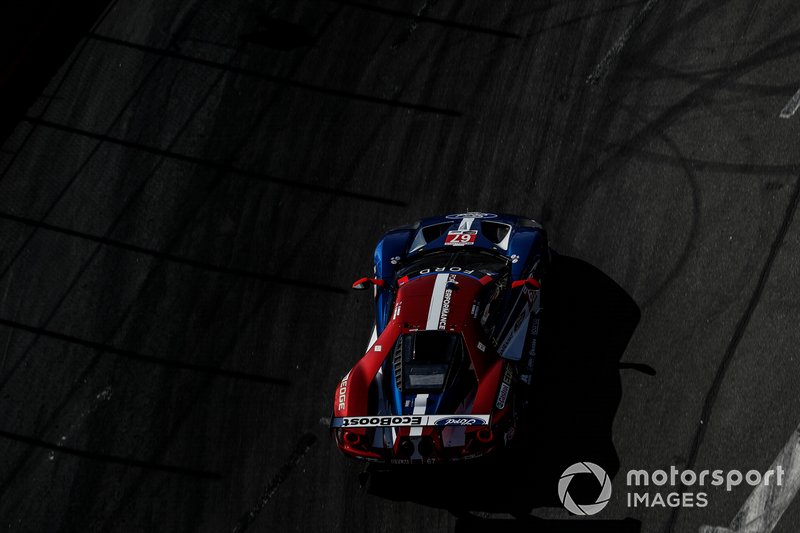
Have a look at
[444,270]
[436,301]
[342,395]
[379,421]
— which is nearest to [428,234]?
[444,270]

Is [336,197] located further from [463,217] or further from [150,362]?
[150,362]

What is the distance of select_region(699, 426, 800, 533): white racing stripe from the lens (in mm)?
10031

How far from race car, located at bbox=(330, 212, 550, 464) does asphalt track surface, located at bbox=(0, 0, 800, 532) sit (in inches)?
33.2

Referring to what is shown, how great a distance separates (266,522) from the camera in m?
11.7

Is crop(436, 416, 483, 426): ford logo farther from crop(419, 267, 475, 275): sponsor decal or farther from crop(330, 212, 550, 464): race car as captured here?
crop(419, 267, 475, 275): sponsor decal

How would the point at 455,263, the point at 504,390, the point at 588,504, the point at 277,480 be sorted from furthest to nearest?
the point at 277,480
the point at 455,263
the point at 588,504
the point at 504,390

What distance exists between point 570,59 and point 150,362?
6.86m

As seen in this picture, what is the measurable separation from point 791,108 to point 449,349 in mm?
5419

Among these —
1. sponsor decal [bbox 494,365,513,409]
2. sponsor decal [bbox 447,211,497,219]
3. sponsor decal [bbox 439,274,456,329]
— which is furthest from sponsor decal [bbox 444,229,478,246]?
sponsor decal [bbox 494,365,513,409]

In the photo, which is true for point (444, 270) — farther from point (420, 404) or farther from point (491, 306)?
point (420, 404)

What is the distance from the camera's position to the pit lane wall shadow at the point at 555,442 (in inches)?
424

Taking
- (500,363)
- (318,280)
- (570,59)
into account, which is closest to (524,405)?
(500,363)

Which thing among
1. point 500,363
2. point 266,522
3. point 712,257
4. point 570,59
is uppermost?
point 570,59

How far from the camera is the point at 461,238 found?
1191cm
